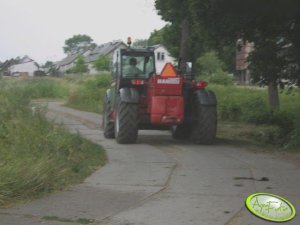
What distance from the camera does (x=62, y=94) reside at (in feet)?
166

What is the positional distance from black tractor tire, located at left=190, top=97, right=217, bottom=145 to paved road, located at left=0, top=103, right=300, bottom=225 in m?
1.89

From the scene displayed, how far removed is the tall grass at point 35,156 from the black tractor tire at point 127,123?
1475 millimetres

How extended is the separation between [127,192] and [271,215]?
16.5 ft

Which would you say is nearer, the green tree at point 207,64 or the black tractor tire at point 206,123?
the black tractor tire at point 206,123

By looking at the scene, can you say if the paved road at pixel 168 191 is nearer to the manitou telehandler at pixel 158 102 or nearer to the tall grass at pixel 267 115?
the manitou telehandler at pixel 158 102

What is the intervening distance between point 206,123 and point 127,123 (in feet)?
6.92

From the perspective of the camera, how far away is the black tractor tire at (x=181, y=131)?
58.1 ft

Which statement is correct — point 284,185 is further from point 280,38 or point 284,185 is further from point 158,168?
point 280,38

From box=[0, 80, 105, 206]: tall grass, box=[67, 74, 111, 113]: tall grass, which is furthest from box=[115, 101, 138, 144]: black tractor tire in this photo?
box=[67, 74, 111, 113]: tall grass

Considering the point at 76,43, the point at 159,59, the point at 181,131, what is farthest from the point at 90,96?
the point at 76,43

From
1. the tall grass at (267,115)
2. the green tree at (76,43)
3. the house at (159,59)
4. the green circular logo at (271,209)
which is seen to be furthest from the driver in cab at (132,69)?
the green tree at (76,43)

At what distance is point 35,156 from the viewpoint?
999cm

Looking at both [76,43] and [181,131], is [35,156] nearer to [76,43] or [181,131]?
[181,131]

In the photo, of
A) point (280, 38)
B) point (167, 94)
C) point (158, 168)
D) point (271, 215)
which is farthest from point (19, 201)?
point (280, 38)
